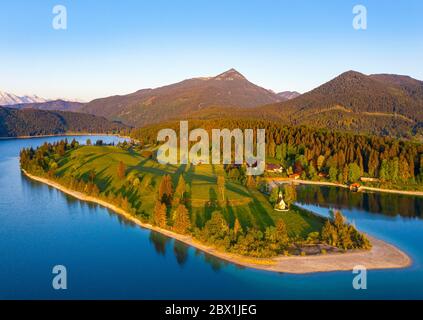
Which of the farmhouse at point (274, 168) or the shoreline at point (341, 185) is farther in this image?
the farmhouse at point (274, 168)

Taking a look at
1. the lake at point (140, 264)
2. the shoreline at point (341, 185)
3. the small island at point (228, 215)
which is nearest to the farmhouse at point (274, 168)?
the shoreline at point (341, 185)

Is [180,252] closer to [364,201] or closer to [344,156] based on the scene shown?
[364,201]

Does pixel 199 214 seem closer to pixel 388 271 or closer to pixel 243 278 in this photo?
pixel 243 278

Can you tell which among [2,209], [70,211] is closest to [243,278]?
[70,211]

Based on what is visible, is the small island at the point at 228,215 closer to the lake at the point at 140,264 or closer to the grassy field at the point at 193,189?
the grassy field at the point at 193,189

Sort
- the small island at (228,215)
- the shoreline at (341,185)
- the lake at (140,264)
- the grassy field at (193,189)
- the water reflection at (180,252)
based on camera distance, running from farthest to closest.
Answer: the shoreline at (341,185)
the grassy field at (193,189)
the water reflection at (180,252)
the small island at (228,215)
the lake at (140,264)

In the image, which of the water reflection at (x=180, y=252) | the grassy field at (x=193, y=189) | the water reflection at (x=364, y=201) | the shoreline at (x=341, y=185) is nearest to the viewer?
the water reflection at (x=180, y=252)

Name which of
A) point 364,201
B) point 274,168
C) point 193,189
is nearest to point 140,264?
point 193,189
